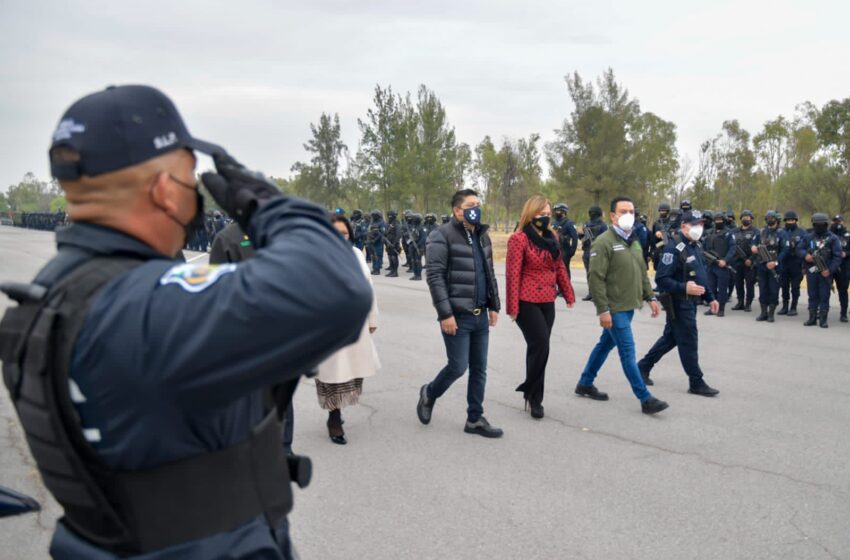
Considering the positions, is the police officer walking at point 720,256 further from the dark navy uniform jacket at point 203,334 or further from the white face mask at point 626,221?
the dark navy uniform jacket at point 203,334

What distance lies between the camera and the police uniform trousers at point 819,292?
406 inches

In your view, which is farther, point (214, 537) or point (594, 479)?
point (594, 479)

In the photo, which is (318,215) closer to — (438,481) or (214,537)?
(214,537)

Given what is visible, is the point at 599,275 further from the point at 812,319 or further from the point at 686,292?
the point at 812,319

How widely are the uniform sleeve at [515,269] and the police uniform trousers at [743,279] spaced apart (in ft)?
26.5

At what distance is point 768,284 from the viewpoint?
35.5ft

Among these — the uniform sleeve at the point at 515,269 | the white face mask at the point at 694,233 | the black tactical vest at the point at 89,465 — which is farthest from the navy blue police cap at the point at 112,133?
the white face mask at the point at 694,233

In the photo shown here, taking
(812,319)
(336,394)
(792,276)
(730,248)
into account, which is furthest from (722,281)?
(336,394)

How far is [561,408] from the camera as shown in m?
5.78

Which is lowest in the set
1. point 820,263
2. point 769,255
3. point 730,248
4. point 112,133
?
point 820,263

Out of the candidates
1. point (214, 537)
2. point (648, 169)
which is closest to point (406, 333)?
point (214, 537)

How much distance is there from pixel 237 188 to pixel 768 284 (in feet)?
36.9

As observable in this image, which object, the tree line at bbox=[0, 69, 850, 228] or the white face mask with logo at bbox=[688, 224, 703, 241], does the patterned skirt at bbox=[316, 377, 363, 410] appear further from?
the tree line at bbox=[0, 69, 850, 228]

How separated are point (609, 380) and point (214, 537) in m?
5.92
